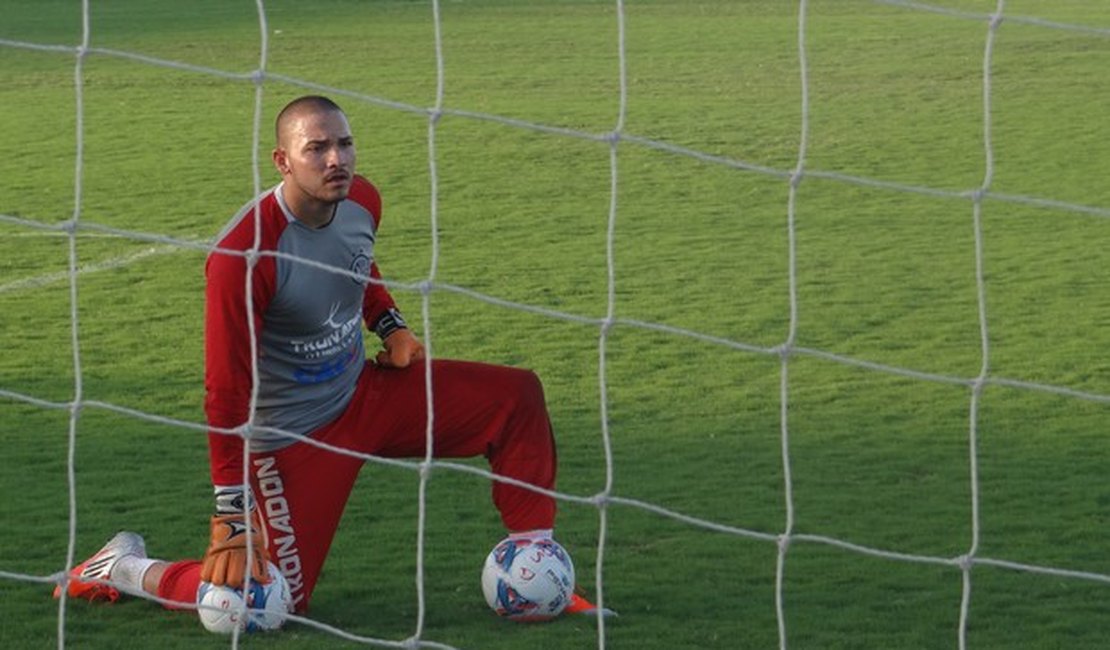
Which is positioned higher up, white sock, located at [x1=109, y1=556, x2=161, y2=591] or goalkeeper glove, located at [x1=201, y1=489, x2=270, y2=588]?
goalkeeper glove, located at [x1=201, y1=489, x2=270, y2=588]

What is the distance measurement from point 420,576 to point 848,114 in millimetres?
9852

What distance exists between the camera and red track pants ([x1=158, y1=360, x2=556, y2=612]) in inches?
199

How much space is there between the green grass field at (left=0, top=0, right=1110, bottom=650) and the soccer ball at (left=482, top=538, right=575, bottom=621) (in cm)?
6

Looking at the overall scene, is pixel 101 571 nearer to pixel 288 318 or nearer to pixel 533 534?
pixel 288 318

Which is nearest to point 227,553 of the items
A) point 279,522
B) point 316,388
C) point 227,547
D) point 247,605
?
point 227,547

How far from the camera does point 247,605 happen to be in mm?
4805

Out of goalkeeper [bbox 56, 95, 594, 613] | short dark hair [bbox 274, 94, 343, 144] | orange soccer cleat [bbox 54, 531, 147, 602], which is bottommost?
orange soccer cleat [bbox 54, 531, 147, 602]

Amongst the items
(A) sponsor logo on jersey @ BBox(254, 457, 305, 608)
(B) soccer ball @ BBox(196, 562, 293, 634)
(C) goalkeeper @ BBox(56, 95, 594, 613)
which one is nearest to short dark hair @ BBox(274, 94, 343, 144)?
(C) goalkeeper @ BBox(56, 95, 594, 613)

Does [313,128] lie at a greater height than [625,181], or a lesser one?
greater

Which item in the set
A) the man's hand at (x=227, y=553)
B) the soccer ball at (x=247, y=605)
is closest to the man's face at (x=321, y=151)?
the man's hand at (x=227, y=553)

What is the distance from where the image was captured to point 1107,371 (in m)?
7.63

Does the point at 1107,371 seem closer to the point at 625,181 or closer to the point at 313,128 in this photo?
the point at 313,128

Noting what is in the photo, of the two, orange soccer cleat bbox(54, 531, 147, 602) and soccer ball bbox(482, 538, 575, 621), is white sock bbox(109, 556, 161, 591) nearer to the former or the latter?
orange soccer cleat bbox(54, 531, 147, 602)

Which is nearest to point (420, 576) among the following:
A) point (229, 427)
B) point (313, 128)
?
point (229, 427)
